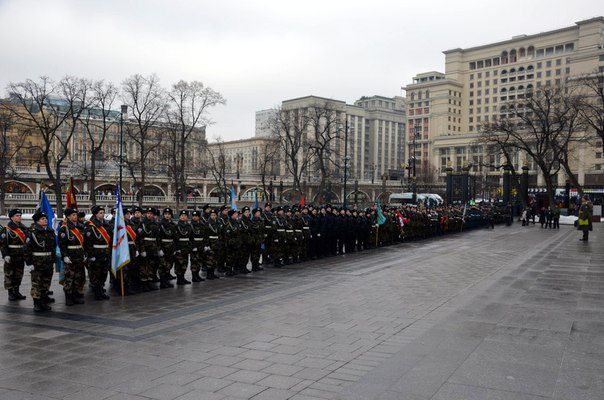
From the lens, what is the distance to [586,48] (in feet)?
401

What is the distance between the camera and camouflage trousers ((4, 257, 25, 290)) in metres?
10.2

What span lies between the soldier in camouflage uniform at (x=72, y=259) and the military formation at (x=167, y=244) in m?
0.02

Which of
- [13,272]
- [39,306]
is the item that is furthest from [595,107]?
[39,306]

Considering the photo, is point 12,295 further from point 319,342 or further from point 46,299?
point 319,342

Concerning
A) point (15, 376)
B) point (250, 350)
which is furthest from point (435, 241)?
point (15, 376)

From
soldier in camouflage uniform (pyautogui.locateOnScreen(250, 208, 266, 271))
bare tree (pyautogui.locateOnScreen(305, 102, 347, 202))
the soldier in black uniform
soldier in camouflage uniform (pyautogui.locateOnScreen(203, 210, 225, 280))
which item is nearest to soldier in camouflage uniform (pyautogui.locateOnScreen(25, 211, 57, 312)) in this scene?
the soldier in black uniform

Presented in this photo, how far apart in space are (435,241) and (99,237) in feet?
61.5

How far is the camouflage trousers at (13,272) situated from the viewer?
33.4ft

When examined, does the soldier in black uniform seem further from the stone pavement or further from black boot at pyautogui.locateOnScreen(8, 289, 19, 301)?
black boot at pyautogui.locateOnScreen(8, 289, 19, 301)

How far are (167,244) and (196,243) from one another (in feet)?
2.89

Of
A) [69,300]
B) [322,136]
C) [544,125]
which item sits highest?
[544,125]

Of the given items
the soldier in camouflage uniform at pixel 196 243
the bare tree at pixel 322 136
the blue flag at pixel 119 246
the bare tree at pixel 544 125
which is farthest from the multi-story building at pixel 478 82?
the blue flag at pixel 119 246

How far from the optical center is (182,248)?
12.6 metres

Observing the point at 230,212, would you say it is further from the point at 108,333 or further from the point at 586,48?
the point at 586,48
